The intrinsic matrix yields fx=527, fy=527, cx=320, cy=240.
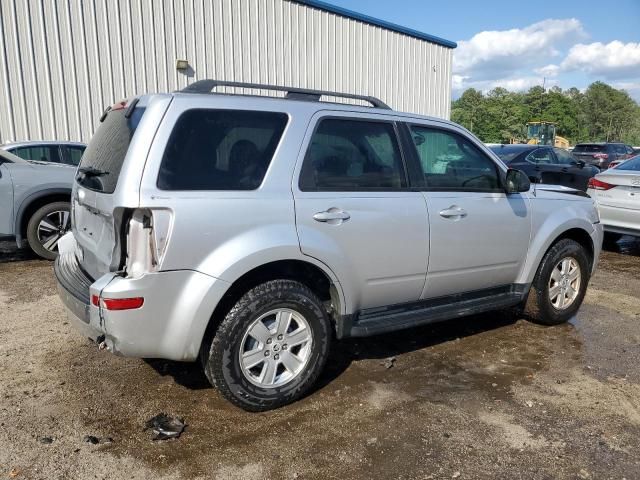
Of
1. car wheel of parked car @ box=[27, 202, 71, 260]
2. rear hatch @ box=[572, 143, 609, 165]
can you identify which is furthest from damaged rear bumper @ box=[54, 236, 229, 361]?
rear hatch @ box=[572, 143, 609, 165]

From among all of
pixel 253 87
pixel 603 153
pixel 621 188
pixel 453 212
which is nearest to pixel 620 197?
pixel 621 188

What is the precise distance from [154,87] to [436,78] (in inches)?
383

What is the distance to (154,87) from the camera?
37.6ft

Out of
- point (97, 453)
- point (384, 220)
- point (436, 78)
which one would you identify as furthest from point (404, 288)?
A: point (436, 78)

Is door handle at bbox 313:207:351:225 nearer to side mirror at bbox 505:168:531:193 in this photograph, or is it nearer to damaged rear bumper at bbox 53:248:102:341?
damaged rear bumper at bbox 53:248:102:341

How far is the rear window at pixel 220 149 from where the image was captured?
282 centimetres

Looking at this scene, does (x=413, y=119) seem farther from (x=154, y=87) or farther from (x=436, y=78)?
(x=436, y=78)

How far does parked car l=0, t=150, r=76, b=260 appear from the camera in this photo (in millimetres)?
6535

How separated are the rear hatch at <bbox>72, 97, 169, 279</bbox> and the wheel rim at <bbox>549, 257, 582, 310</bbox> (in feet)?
11.6

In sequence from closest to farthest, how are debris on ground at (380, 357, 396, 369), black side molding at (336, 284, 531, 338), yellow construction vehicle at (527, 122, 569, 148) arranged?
black side molding at (336, 284, 531, 338) < debris on ground at (380, 357, 396, 369) < yellow construction vehicle at (527, 122, 569, 148)

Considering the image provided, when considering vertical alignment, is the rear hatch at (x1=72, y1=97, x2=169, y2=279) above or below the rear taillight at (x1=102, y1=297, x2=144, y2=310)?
above

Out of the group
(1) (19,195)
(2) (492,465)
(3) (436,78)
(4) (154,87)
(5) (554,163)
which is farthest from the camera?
(3) (436,78)

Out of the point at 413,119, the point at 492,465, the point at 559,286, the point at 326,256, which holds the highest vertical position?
the point at 413,119

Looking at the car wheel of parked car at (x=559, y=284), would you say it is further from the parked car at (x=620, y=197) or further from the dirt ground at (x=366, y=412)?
the parked car at (x=620, y=197)
